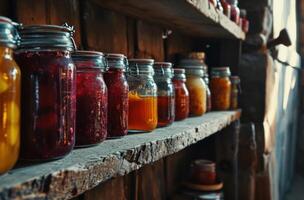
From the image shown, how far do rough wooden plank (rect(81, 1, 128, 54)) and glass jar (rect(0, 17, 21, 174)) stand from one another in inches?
18.3

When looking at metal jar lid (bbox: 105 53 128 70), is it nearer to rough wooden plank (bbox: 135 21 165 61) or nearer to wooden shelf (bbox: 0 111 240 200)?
wooden shelf (bbox: 0 111 240 200)

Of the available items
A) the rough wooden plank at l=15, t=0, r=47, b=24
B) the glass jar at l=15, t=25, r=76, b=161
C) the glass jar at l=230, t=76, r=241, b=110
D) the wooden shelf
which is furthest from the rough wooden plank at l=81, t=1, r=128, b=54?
the glass jar at l=230, t=76, r=241, b=110

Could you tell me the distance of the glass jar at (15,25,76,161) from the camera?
0.46m

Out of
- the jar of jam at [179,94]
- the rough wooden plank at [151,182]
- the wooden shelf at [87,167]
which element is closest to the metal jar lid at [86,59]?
the wooden shelf at [87,167]

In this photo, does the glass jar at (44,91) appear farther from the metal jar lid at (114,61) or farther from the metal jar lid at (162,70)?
the metal jar lid at (162,70)

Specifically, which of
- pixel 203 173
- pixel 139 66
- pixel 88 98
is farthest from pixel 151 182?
pixel 88 98

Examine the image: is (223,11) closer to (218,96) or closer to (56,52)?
(218,96)

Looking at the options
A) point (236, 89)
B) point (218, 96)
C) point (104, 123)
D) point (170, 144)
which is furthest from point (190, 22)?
point (104, 123)

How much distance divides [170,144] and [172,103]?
0.16 metres

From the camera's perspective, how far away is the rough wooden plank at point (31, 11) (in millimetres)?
682

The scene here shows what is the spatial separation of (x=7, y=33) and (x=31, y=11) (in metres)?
0.31

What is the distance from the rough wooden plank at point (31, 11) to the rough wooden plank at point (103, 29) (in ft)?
0.49

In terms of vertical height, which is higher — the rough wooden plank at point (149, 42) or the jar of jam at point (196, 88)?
the rough wooden plank at point (149, 42)

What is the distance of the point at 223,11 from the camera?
47.6 inches
